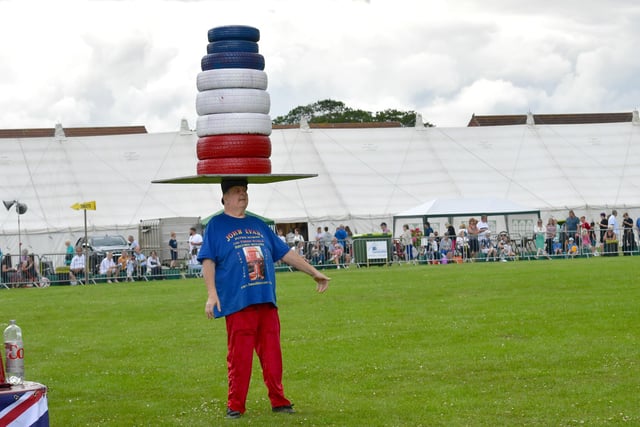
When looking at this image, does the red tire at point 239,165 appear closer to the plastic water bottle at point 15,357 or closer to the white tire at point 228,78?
the white tire at point 228,78

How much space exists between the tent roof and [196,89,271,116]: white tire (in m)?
28.2

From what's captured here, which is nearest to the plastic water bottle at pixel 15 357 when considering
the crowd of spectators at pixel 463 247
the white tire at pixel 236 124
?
the white tire at pixel 236 124

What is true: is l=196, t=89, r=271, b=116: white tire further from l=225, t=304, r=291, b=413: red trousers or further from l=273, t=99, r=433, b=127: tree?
l=273, t=99, r=433, b=127: tree

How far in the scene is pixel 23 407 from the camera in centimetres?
583

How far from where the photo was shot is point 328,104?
4055 inches

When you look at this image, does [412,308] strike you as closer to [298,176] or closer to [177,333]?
[177,333]

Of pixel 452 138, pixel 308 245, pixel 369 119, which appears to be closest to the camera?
pixel 308 245

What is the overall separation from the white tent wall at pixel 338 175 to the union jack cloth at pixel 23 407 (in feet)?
130

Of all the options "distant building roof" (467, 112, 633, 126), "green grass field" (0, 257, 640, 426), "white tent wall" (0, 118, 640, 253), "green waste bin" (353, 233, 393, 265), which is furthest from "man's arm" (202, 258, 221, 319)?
"distant building roof" (467, 112, 633, 126)

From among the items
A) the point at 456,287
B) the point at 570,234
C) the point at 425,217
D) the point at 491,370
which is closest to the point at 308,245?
the point at 425,217

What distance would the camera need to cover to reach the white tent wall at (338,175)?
46.3 meters

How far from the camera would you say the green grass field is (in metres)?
8.72

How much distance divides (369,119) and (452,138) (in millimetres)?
48511

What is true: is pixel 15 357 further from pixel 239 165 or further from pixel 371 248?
pixel 371 248
